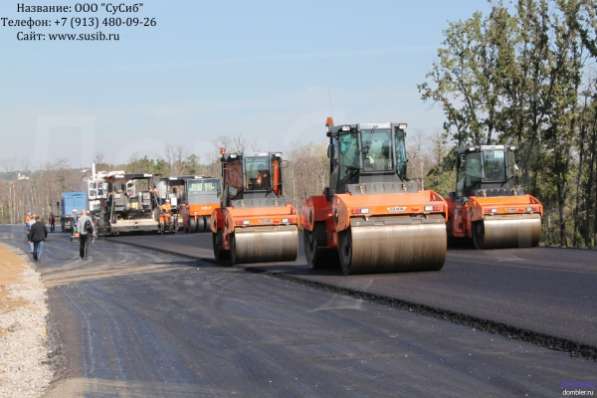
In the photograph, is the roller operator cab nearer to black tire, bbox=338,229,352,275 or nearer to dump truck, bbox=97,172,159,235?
dump truck, bbox=97,172,159,235

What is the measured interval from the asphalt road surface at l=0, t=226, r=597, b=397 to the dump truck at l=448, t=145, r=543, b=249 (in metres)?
9.93

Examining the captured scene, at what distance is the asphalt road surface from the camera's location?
764cm

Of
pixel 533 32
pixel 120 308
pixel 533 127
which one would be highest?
pixel 533 32

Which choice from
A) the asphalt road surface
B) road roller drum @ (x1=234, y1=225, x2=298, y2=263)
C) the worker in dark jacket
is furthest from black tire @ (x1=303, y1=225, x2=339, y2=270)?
the worker in dark jacket

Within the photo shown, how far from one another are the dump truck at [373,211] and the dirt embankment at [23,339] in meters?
5.93

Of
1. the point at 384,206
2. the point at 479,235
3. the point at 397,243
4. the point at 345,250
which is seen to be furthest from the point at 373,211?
the point at 479,235

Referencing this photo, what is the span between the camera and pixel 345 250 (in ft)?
58.5

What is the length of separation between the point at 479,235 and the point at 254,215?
7084 millimetres

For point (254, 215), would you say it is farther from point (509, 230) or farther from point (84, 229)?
point (84, 229)

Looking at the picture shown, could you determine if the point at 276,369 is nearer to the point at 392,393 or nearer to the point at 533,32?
the point at 392,393

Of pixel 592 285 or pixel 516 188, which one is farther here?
pixel 516 188

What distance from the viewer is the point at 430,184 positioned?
174 feet

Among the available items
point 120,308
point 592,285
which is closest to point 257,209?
point 120,308

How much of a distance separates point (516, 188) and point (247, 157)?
318 inches
